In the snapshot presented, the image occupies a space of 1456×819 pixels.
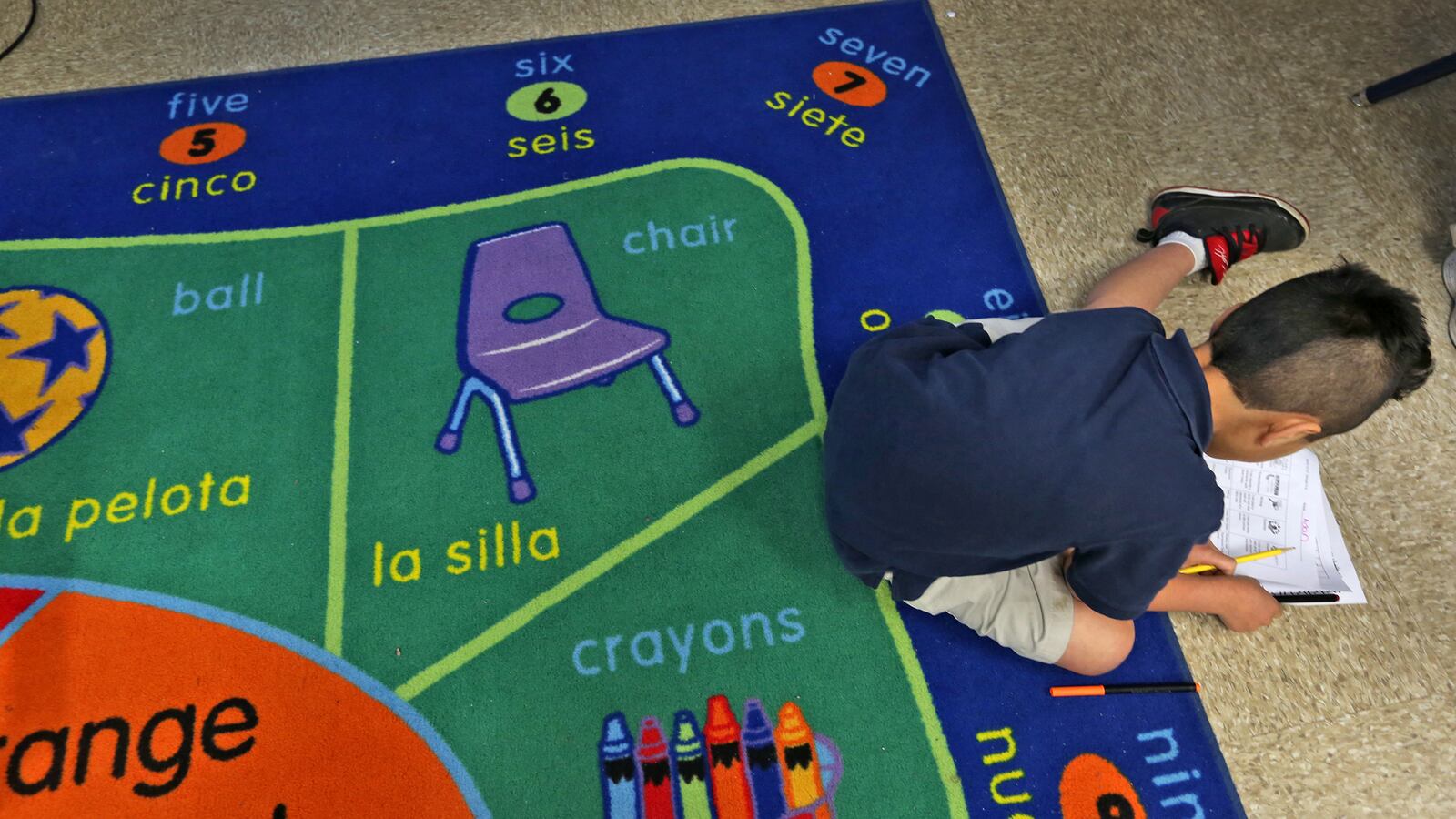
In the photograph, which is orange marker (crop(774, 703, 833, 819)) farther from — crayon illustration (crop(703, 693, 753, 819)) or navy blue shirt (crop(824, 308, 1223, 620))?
navy blue shirt (crop(824, 308, 1223, 620))

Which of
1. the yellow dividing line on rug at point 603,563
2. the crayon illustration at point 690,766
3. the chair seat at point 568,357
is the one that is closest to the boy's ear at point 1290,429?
the yellow dividing line on rug at point 603,563

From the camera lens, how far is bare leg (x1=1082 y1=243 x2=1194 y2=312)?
146 cm

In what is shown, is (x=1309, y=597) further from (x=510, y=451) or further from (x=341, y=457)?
(x=341, y=457)

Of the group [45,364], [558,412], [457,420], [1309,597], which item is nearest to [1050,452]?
[1309,597]

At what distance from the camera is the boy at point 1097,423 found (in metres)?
0.89

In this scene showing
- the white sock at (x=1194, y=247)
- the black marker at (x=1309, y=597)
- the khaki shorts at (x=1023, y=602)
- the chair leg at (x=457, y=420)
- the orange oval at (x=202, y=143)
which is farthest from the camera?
the orange oval at (x=202, y=143)

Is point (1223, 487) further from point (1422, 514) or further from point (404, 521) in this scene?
point (404, 521)

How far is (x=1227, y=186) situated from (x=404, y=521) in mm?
1467

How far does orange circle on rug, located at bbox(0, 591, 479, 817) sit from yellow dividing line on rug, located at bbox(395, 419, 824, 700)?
0.06 meters

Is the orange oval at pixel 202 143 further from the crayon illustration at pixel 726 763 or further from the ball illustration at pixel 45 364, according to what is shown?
the crayon illustration at pixel 726 763

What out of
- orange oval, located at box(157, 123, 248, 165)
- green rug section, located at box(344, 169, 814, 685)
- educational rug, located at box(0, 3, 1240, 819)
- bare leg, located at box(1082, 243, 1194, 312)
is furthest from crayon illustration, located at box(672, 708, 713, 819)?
orange oval, located at box(157, 123, 248, 165)

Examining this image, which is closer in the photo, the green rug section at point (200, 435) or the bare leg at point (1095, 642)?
the bare leg at point (1095, 642)

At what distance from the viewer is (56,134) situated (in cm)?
174

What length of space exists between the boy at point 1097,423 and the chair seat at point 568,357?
515mm
